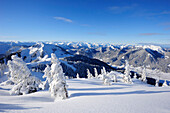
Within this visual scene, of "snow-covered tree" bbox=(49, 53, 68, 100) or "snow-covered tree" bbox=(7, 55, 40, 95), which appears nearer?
"snow-covered tree" bbox=(49, 53, 68, 100)

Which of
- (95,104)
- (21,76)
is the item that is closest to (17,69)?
(21,76)

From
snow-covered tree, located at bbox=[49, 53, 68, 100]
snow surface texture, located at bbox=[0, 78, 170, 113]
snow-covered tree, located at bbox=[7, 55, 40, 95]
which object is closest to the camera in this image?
snow surface texture, located at bbox=[0, 78, 170, 113]

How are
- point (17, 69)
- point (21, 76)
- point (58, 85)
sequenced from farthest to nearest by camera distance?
point (17, 69)
point (21, 76)
point (58, 85)

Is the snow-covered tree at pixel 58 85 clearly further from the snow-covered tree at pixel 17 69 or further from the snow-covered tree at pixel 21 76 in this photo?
the snow-covered tree at pixel 17 69

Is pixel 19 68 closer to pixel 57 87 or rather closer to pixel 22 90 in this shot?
pixel 22 90

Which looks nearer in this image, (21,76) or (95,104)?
(95,104)

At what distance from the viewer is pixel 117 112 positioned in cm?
775

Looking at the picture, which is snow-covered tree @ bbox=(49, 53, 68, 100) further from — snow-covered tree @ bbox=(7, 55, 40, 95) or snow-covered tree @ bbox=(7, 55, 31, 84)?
snow-covered tree @ bbox=(7, 55, 31, 84)

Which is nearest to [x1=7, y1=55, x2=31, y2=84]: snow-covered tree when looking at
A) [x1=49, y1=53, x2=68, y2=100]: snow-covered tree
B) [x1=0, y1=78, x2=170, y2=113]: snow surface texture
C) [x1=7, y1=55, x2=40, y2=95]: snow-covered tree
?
[x1=7, y1=55, x2=40, y2=95]: snow-covered tree

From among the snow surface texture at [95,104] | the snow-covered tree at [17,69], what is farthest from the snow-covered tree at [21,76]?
the snow surface texture at [95,104]

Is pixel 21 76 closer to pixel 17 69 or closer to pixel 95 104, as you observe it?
pixel 17 69

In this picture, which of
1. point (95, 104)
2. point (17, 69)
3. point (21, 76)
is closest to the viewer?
point (95, 104)

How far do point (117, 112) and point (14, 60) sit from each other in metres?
24.0

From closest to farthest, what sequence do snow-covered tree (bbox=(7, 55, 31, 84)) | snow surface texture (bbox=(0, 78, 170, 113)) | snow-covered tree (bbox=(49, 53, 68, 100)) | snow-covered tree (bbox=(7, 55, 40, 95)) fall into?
snow surface texture (bbox=(0, 78, 170, 113))
snow-covered tree (bbox=(49, 53, 68, 100))
snow-covered tree (bbox=(7, 55, 40, 95))
snow-covered tree (bbox=(7, 55, 31, 84))
